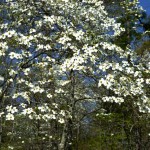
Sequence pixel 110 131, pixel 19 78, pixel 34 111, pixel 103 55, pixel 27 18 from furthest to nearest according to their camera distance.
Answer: pixel 110 131 < pixel 27 18 < pixel 19 78 < pixel 103 55 < pixel 34 111

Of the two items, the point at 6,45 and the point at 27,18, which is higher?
the point at 27,18

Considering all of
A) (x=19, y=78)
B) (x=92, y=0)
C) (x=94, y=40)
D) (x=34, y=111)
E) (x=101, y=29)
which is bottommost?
(x=34, y=111)

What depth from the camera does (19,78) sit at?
1057 cm

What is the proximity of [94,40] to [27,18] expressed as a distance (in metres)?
2.48

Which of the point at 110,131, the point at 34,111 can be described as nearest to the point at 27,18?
the point at 34,111

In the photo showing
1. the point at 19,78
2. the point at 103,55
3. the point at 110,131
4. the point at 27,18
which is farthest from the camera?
the point at 110,131

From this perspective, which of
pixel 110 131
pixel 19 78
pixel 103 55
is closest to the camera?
pixel 103 55

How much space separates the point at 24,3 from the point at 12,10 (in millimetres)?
560

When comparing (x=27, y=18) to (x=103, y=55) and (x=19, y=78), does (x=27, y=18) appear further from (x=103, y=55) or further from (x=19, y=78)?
(x=103, y=55)

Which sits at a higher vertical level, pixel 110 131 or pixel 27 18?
pixel 27 18

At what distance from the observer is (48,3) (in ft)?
36.1

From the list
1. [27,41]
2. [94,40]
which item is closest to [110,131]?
[94,40]

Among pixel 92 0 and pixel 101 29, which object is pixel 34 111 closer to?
pixel 101 29

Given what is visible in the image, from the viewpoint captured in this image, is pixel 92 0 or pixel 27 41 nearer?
pixel 27 41
